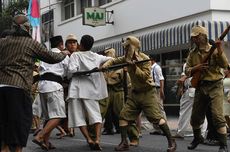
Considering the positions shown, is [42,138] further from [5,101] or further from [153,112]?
[5,101]

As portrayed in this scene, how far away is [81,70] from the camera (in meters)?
9.23

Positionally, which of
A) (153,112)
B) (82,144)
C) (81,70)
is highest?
(81,70)

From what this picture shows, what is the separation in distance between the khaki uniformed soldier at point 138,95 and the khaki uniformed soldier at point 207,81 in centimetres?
57

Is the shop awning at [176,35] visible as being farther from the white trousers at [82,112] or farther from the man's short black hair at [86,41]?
the white trousers at [82,112]

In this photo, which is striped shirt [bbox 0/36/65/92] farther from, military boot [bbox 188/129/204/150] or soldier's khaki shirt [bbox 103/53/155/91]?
military boot [bbox 188/129/204/150]

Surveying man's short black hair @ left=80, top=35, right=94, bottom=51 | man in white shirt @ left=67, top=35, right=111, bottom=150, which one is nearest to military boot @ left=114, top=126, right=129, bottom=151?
man in white shirt @ left=67, top=35, right=111, bottom=150

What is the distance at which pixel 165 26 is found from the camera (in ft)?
72.7

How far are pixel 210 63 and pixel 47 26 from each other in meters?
28.7

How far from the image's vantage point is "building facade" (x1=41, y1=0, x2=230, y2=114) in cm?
1927

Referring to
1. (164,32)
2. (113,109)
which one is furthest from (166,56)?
(113,109)

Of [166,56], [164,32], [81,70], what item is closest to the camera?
[81,70]

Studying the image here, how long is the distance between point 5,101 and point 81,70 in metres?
2.75

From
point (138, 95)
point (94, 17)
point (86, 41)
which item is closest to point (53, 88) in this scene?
point (86, 41)

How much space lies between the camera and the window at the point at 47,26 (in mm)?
35409
